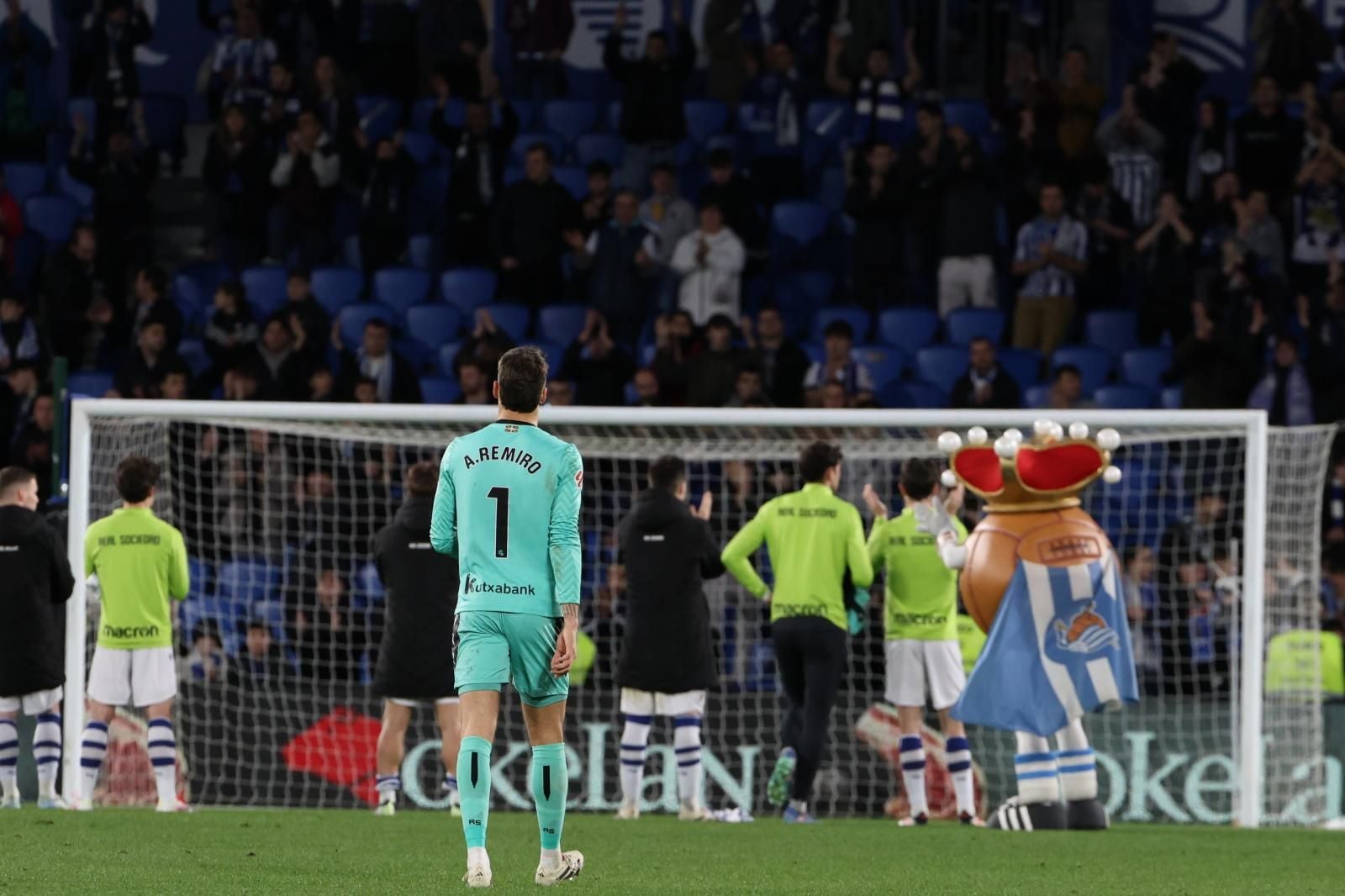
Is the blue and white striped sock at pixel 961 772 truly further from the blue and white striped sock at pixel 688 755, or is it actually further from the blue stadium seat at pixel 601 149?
the blue stadium seat at pixel 601 149

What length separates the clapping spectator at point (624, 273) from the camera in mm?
17531

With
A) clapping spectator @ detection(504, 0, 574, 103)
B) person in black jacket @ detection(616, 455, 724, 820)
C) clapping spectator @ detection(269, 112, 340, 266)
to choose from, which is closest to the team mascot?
person in black jacket @ detection(616, 455, 724, 820)

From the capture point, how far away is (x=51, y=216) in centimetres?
1894

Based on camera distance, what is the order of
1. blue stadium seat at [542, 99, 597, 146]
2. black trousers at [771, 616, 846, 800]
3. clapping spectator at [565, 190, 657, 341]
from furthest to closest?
blue stadium seat at [542, 99, 597, 146]
clapping spectator at [565, 190, 657, 341]
black trousers at [771, 616, 846, 800]

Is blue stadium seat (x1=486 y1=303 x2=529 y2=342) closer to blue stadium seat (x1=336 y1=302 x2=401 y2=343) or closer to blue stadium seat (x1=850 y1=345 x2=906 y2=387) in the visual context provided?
blue stadium seat (x1=336 y1=302 x2=401 y2=343)

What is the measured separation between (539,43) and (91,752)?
9.88 m

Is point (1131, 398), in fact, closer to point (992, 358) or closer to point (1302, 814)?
point (992, 358)

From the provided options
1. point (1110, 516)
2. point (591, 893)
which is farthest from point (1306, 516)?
point (591, 893)

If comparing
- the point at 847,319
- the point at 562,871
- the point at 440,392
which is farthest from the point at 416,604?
the point at 847,319

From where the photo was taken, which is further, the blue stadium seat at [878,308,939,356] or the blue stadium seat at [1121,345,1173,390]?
the blue stadium seat at [878,308,939,356]

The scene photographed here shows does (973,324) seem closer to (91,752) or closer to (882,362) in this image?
(882,362)

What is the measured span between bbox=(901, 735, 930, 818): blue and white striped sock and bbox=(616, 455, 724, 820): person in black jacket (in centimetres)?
113

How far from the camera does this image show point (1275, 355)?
16.3 meters

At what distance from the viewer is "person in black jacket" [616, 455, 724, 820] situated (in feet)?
39.1
